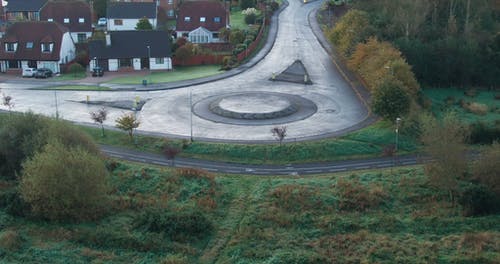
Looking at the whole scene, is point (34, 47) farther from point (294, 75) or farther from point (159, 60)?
point (294, 75)

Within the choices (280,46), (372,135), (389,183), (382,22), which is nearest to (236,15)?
(280,46)

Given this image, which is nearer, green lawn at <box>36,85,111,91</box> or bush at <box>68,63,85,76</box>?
green lawn at <box>36,85,111,91</box>

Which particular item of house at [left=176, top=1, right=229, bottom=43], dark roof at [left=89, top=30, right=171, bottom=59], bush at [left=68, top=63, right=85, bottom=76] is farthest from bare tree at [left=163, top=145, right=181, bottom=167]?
house at [left=176, top=1, right=229, bottom=43]

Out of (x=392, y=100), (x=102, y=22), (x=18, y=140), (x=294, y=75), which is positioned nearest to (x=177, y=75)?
(x=294, y=75)

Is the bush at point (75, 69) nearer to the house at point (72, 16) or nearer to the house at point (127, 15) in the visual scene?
the house at point (72, 16)

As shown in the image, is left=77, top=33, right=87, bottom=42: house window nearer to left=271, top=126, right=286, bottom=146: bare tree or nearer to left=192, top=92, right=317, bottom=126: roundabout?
left=192, top=92, right=317, bottom=126: roundabout

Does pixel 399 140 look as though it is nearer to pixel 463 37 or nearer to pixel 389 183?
pixel 389 183
